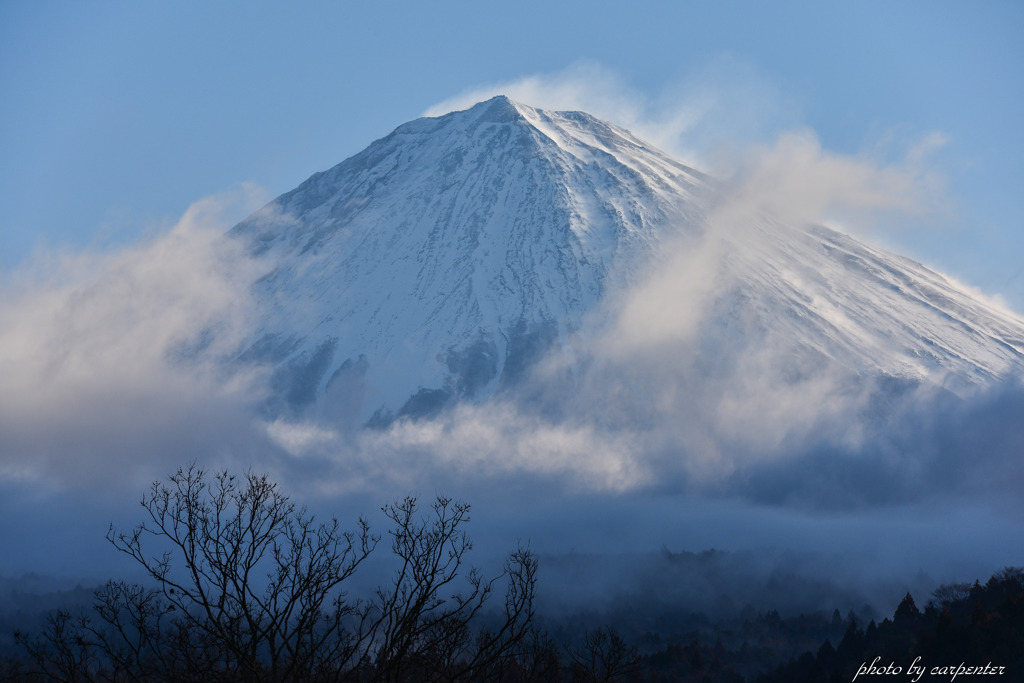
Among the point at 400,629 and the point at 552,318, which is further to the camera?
the point at 552,318

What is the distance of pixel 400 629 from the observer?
44.4 ft

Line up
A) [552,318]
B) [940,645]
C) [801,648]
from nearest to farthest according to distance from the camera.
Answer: [940,645]
[801,648]
[552,318]

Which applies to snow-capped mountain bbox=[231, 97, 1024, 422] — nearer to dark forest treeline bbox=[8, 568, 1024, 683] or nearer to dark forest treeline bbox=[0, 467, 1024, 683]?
dark forest treeline bbox=[0, 467, 1024, 683]

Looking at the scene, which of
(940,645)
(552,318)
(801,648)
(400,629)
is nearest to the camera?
(400,629)

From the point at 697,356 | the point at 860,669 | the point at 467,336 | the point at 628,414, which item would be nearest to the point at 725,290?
the point at 697,356

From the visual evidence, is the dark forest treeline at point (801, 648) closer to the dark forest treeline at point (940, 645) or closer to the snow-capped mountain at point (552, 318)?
the dark forest treeline at point (940, 645)

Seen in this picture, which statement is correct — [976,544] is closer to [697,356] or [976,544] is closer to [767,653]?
[697,356]

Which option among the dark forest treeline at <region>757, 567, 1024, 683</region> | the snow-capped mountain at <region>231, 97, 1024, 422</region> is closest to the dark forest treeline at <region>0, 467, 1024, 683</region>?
the dark forest treeline at <region>757, 567, 1024, 683</region>

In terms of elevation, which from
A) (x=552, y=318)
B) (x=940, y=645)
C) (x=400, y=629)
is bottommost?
(x=940, y=645)

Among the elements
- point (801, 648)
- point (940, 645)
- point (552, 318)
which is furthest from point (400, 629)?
point (552, 318)

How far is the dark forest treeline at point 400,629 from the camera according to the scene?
13164 mm

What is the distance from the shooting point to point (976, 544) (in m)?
190

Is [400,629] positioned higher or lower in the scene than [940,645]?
higher

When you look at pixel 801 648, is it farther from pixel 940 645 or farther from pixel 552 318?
pixel 552 318
